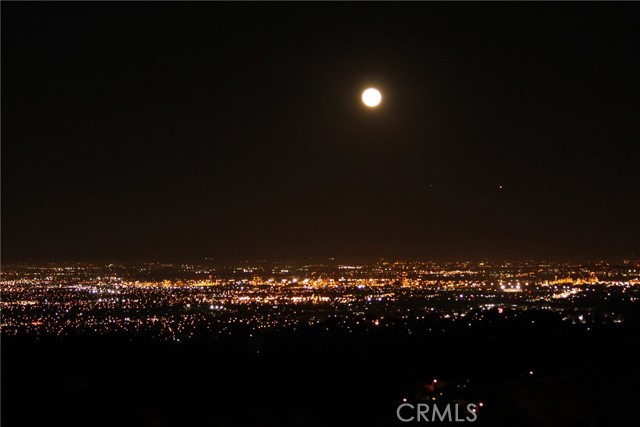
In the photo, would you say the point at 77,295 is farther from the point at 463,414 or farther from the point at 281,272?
the point at 463,414

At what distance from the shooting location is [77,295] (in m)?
82.4

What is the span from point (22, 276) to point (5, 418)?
9792 centimetres

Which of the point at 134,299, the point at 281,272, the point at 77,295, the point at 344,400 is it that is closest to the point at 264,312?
the point at 134,299

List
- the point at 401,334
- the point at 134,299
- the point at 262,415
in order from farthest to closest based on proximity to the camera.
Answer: the point at 134,299 < the point at 401,334 < the point at 262,415

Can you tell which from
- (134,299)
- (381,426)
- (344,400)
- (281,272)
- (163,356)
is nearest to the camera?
(381,426)

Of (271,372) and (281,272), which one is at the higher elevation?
(281,272)

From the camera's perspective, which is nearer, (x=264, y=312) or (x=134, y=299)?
(x=264, y=312)

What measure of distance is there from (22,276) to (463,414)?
3962 inches

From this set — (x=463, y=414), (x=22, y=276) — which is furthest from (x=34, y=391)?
(x=22, y=276)

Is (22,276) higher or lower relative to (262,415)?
higher

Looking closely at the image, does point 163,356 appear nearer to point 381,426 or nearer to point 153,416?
point 153,416

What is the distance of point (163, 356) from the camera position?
28703mm

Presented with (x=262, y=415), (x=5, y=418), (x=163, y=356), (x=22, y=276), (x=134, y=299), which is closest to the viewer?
(x=5, y=418)

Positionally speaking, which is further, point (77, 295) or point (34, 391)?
point (77, 295)
